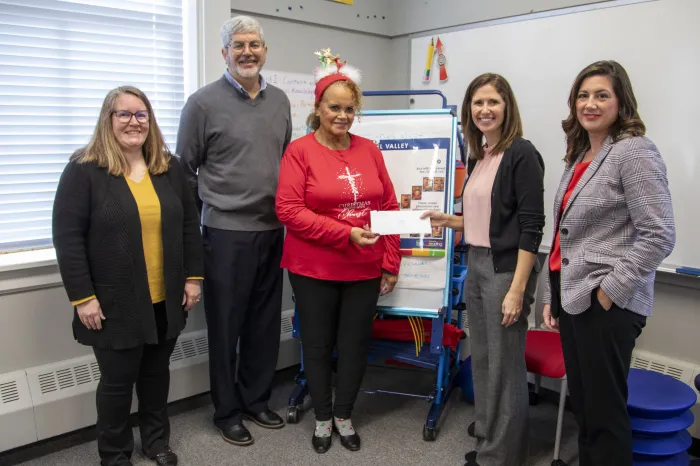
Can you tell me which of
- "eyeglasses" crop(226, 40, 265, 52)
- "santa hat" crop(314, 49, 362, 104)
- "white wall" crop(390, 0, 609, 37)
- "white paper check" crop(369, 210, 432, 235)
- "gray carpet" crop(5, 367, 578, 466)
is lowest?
"gray carpet" crop(5, 367, 578, 466)

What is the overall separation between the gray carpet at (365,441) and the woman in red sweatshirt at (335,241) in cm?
10

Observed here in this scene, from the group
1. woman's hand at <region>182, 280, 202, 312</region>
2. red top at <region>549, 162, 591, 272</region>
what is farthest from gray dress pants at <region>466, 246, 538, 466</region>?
woman's hand at <region>182, 280, 202, 312</region>

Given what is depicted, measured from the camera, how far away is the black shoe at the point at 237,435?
7.95 ft

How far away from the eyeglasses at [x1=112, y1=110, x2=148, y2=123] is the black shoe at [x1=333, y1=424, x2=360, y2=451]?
1482 millimetres

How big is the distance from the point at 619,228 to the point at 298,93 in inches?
80.4

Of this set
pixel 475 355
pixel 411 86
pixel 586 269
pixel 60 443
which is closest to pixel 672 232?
pixel 586 269

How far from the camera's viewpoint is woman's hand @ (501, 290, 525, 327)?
192cm

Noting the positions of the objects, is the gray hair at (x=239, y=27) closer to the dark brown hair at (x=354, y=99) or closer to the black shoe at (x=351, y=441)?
the dark brown hair at (x=354, y=99)

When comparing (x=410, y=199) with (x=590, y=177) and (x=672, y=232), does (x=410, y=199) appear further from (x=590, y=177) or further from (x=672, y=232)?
(x=672, y=232)

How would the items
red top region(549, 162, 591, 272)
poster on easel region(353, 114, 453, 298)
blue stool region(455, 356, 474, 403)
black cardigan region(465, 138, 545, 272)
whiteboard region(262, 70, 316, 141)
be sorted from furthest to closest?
1. whiteboard region(262, 70, 316, 141)
2. blue stool region(455, 356, 474, 403)
3. poster on easel region(353, 114, 453, 298)
4. black cardigan region(465, 138, 545, 272)
5. red top region(549, 162, 591, 272)

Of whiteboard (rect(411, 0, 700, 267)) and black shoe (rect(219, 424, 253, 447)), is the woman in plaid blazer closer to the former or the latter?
whiteboard (rect(411, 0, 700, 267))

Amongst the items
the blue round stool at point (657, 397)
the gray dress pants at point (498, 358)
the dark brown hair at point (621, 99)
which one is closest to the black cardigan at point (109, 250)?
the gray dress pants at point (498, 358)

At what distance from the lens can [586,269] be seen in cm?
165

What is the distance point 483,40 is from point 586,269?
178 centimetres
